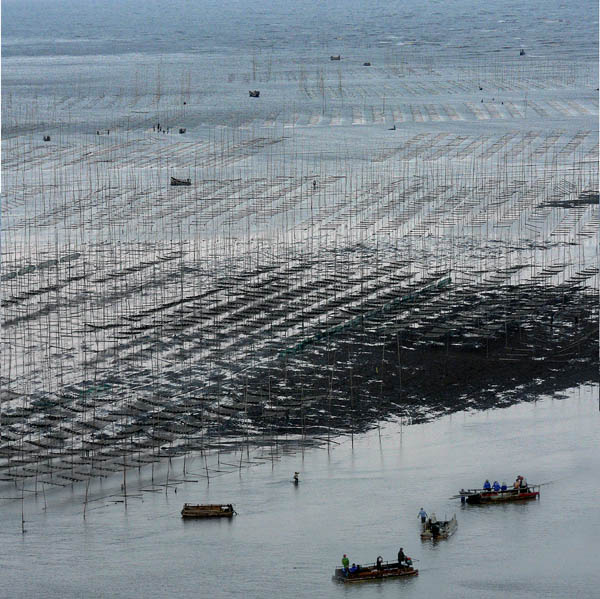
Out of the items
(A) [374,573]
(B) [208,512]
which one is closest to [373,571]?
(A) [374,573]

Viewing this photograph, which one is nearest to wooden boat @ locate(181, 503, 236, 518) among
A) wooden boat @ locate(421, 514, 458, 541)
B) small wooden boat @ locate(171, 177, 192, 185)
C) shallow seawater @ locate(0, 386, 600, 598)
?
shallow seawater @ locate(0, 386, 600, 598)

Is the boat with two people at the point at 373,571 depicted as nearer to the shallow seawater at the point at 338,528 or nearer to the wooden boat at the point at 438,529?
the shallow seawater at the point at 338,528

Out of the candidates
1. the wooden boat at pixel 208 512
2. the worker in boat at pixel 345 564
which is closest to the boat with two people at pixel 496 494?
the worker in boat at pixel 345 564

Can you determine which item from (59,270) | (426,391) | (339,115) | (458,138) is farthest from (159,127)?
(426,391)

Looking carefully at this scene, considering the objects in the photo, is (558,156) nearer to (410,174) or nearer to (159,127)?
(410,174)

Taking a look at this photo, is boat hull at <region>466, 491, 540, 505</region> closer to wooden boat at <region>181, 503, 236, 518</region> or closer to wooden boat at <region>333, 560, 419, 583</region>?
wooden boat at <region>333, 560, 419, 583</region>

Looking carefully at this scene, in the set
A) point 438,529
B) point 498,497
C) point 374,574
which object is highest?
point 498,497

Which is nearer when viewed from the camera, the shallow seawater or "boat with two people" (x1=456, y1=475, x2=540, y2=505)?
the shallow seawater

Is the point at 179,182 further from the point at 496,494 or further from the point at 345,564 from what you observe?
the point at 345,564
